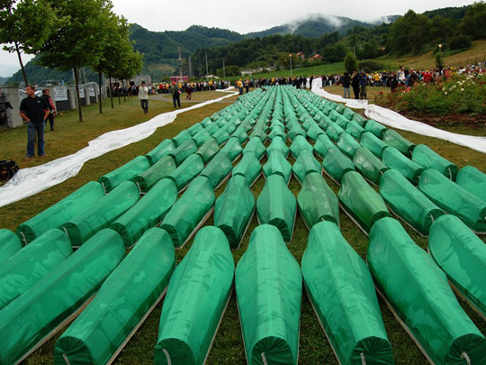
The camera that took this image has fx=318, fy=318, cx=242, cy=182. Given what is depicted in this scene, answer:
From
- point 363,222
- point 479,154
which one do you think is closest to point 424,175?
point 363,222

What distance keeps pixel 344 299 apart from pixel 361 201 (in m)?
2.03

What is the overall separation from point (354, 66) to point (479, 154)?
4588cm

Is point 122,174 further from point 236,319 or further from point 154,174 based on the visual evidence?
point 236,319

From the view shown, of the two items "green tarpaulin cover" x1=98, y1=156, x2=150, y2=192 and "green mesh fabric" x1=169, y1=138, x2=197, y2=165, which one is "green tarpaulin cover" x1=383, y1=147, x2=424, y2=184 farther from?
"green tarpaulin cover" x1=98, y1=156, x2=150, y2=192

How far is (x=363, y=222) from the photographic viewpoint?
3.99 m

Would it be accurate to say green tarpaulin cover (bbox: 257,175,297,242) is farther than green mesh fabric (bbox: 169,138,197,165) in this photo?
No

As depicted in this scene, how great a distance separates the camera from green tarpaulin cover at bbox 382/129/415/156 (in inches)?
259

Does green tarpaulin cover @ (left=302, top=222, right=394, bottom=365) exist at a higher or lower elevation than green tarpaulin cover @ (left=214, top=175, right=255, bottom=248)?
lower

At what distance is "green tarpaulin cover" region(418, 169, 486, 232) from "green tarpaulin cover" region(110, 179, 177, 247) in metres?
3.77

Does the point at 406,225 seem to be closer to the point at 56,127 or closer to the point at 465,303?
the point at 465,303

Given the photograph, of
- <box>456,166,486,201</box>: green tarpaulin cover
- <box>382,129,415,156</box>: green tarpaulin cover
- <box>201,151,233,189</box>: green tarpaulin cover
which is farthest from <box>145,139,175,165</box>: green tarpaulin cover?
<box>456,166,486,201</box>: green tarpaulin cover

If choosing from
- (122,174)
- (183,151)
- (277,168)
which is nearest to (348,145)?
(277,168)

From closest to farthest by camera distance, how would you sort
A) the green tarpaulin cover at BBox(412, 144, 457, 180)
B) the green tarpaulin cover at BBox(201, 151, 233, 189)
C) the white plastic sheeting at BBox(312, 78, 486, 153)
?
the green tarpaulin cover at BBox(412, 144, 457, 180) < the green tarpaulin cover at BBox(201, 151, 233, 189) < the white plastic sheeting at BBox(312, 78, 486, 153)

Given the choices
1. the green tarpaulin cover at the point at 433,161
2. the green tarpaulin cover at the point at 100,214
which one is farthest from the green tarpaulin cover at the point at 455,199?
the green tarpaulin cover at the point at 100,214
